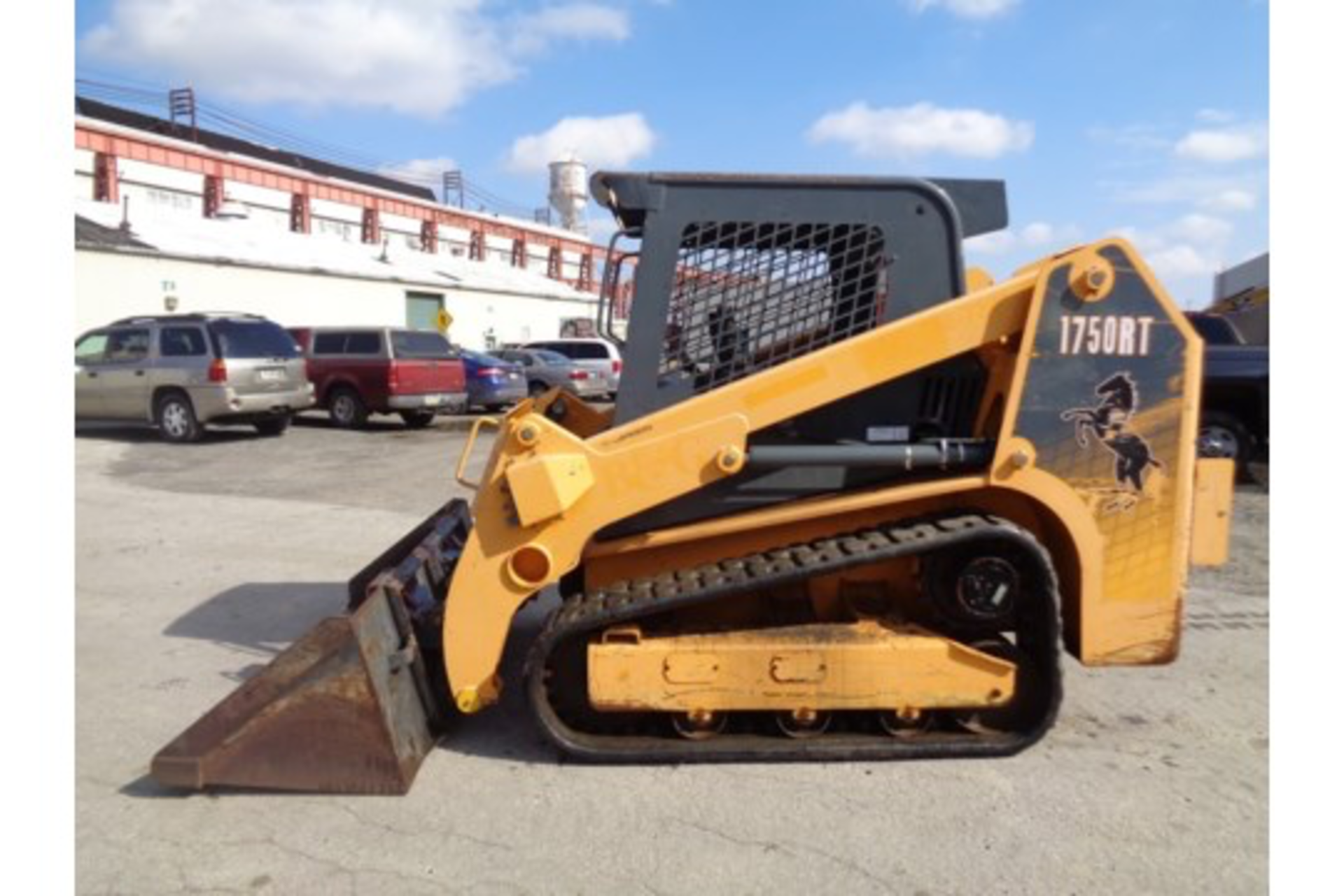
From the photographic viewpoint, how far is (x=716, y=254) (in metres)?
3.54

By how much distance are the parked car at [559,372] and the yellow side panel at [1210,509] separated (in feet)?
54.6

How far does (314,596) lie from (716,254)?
369cm

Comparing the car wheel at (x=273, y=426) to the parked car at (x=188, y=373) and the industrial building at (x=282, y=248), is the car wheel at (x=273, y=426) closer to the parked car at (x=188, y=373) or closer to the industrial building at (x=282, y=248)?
the parked car at (x=188, y=373)

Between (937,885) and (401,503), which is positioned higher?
(401,503)

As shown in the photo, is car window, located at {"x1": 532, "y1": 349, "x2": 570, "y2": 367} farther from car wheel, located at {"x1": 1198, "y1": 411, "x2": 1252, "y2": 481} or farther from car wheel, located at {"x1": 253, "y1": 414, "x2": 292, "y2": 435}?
car wheel, located at {"x1": 1198, "y1": 411, "x2": 1252, "y2": 481}

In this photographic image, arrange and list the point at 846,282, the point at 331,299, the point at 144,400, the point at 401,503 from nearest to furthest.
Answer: the point at 846,282
the point at 401,503
the point at 144,400
the point at 331,299

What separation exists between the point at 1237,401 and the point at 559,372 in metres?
14.0

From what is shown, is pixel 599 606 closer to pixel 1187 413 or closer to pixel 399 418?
pixel 1187 413

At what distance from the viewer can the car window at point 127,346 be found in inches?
521

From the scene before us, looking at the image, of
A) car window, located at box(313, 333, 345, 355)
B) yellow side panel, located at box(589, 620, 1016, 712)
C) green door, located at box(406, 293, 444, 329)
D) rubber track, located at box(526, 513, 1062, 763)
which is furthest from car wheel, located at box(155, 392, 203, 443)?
green door, located at box(406, 293, 444, 329)

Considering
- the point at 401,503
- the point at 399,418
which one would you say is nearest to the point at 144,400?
the point at 399,418

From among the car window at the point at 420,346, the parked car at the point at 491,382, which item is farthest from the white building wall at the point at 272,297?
the car window at the point at 420,346

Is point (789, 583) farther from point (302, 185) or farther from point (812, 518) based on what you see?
point (302, 185)

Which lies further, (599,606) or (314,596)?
(314,596)
